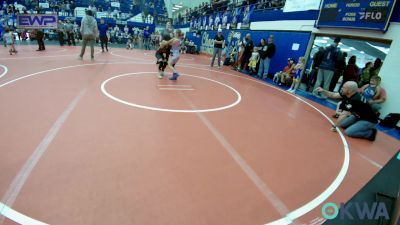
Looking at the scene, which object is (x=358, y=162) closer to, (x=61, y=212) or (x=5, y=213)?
(x=61, y=212)

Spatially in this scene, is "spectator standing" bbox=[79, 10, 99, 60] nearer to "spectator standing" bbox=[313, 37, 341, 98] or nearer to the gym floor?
the gym floor

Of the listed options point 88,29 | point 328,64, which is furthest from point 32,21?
point 328,64

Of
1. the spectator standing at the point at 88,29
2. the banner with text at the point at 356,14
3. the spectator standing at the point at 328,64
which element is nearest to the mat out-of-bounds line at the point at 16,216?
the spectator standing at the point at 328,64

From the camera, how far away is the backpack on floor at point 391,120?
19.1 ft

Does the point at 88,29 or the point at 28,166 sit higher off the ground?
the point at 88,29

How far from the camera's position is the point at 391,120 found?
587 cm

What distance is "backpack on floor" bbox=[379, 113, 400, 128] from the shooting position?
5.82 metres

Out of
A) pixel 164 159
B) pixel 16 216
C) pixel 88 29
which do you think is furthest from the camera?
pixel 88 29

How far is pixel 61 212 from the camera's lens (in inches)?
84.7

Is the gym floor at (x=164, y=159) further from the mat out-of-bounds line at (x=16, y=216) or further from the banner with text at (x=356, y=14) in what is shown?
the banner with text at (x=356, y=14)

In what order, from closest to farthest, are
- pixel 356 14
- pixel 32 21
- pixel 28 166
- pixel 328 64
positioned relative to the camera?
pixel 28 166 < pixel 356 14 < pixel 328 64 < pixel 32 21

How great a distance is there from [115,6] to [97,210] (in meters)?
31.4

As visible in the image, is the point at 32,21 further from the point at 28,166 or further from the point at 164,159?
the point at 164,159

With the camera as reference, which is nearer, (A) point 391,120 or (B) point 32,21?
(A) point 391,120
